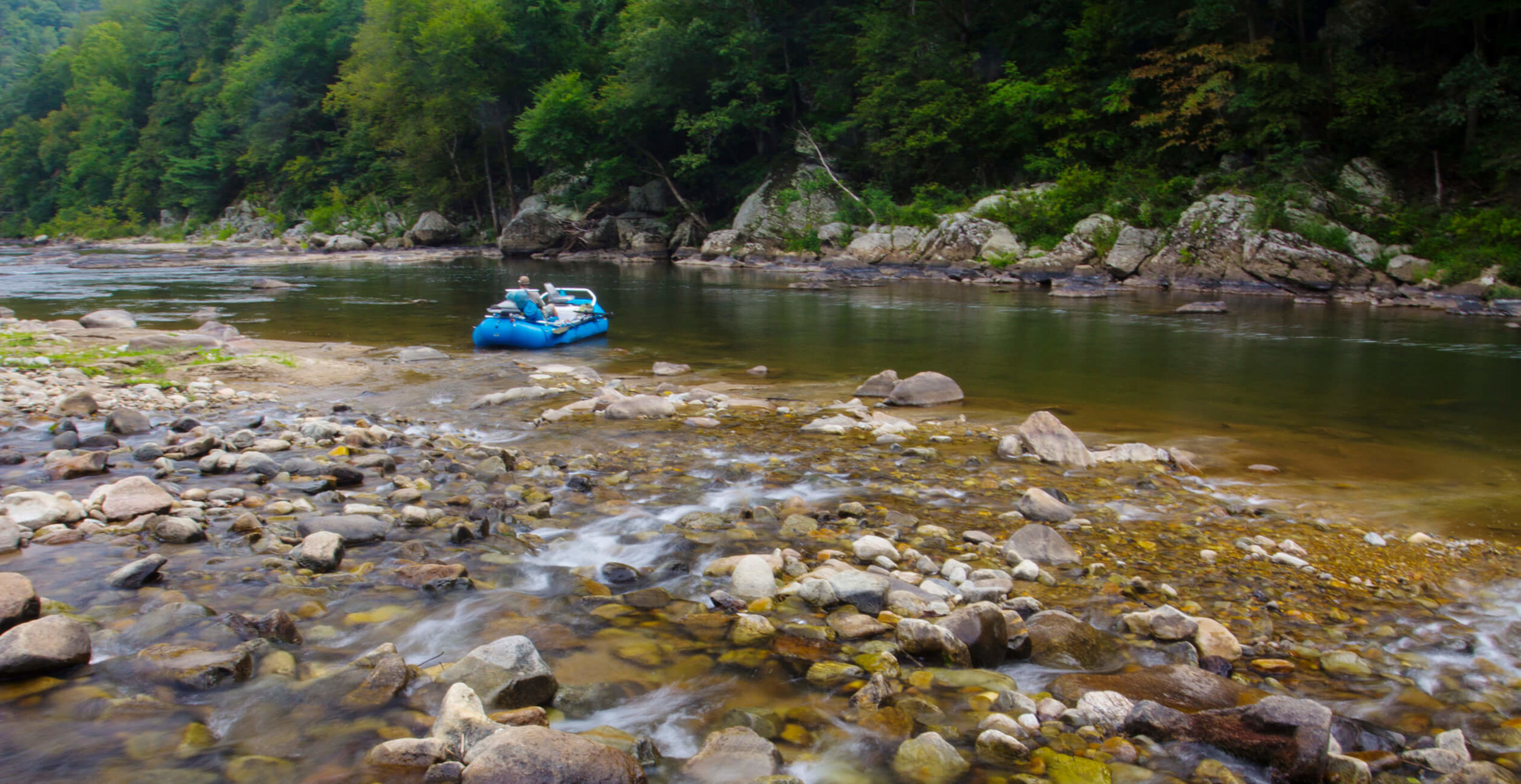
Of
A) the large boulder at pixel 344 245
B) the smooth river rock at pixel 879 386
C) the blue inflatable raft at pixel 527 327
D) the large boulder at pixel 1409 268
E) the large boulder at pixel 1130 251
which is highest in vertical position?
the large boulder at pixel 344 245

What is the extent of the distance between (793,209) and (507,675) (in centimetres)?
3555

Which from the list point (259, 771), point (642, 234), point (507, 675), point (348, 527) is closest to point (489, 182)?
point (642, 234)

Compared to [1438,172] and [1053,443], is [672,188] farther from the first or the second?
[1053,443]

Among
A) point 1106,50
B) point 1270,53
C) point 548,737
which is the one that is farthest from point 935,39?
point 548,737

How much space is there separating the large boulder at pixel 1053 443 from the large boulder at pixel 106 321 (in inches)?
591

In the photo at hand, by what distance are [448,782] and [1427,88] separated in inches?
1333

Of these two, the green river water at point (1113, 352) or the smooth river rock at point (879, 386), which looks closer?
the green river water at point (1113, 352)

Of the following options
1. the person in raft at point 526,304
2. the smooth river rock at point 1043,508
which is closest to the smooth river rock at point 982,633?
the smooth river rock at point 1043,508

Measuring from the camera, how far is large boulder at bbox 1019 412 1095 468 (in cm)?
661

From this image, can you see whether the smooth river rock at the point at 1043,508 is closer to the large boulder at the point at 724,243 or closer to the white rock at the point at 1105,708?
the white rock at the point at 1105,708

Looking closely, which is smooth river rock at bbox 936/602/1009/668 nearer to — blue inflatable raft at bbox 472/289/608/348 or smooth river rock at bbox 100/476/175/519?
smooth river rock at bbox 100/476/175/519

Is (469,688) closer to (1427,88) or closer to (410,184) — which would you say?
(1427,88)

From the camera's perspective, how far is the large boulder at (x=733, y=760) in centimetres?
265

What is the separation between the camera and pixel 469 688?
291 cm
